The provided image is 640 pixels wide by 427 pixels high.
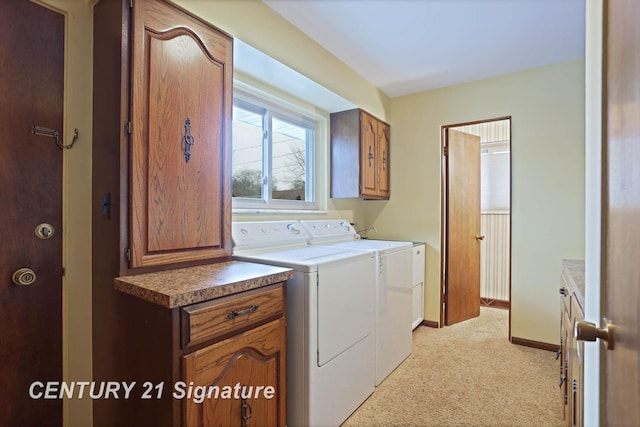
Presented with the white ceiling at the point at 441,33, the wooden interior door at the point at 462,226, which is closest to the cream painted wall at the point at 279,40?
the white ceiling at the point at 441,33

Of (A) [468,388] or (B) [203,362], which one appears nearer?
(B) [203,362]

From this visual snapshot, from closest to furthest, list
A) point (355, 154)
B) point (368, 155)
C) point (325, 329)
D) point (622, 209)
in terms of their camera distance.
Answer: point (622, 209) < point (325, 329) < point (355, 154) < point (368, 155)

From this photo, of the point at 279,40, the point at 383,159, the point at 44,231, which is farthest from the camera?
the point at 383,159

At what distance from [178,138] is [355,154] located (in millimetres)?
1766

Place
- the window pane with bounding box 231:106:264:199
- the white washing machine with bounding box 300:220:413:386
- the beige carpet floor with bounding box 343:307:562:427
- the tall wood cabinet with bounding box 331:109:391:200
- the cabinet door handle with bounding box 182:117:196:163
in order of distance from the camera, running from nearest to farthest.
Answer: the cabinet door handle with bounding box 182:117:196:163 → the beige carpet floor with bounding box 343:307:562:427 → the white washing machine with bounding box 300:220:413:386 → the window pane with bounding box 231:106:264:199 → the tall wood cabinet with bounding box 331:109:391:200

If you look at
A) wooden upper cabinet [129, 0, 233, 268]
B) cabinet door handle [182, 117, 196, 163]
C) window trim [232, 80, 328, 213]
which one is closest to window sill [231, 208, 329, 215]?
window trim [232, 80, 328, 213]

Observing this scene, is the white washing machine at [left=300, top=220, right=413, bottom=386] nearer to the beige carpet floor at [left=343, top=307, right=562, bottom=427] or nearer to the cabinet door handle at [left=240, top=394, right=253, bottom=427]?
the beige carpet floor at [left=343, top=307, right=562, bottom=427]

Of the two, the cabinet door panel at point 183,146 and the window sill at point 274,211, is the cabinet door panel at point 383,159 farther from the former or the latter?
the cabinet door panel at point 183,146

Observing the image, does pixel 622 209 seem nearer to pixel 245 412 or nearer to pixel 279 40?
pixel 245 412

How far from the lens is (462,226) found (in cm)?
333

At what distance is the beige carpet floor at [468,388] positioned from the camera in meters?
1.76

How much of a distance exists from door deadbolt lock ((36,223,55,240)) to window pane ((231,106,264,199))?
1.05m

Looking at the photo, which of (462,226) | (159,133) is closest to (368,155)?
(462,226)

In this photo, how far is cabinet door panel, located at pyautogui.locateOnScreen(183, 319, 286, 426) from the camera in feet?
3.54
